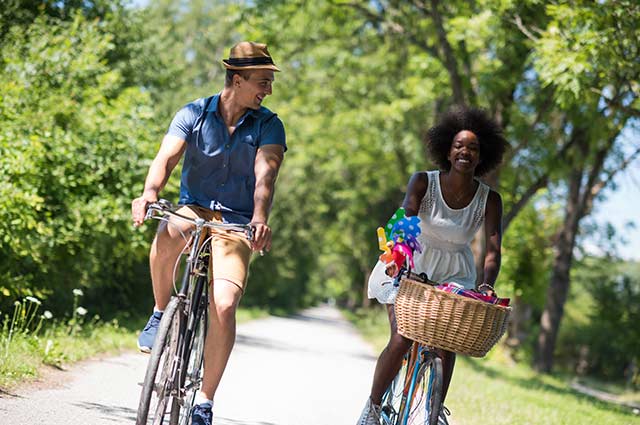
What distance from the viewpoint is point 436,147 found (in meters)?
6.04

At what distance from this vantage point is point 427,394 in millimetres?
5227

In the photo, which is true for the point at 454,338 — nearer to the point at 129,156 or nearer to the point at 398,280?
the point at 398,280

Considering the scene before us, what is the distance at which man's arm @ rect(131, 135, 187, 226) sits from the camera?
15.6ft

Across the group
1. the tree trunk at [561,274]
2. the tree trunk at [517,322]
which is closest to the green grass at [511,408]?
the tree trunk at [561,274]

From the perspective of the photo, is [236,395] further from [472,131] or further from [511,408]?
[472,131]

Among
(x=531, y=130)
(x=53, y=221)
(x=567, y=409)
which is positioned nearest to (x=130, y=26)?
(x=531, y=130)

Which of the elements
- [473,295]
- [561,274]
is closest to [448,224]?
[473,295]

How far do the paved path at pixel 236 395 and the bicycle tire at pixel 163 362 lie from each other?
1315 millimetres

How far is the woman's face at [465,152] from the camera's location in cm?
562

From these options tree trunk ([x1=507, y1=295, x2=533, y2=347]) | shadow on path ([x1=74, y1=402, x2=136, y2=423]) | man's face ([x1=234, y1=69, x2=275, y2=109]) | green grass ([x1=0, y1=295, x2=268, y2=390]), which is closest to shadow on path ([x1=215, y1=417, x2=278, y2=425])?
shadow on path ([x1=74, y1=402, x2=136, y2=423])

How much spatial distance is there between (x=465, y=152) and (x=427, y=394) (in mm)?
1472

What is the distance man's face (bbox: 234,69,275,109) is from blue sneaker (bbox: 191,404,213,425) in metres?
1.67

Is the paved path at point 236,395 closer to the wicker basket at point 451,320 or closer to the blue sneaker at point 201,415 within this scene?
the blue sneaker at point 201,415

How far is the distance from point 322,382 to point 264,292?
29.4m
